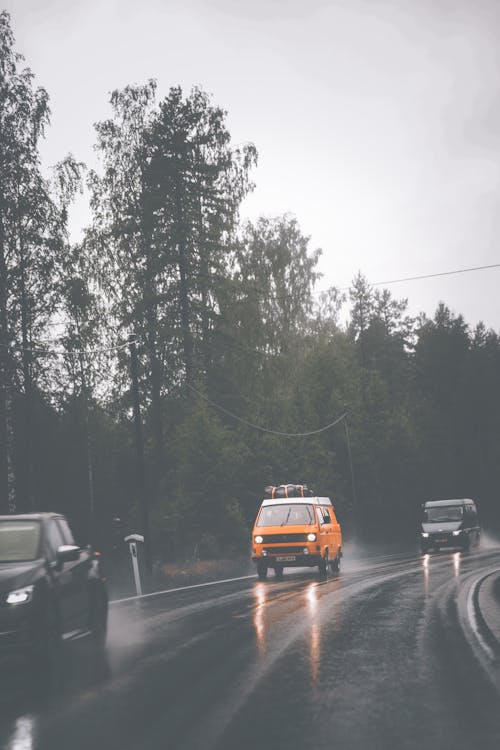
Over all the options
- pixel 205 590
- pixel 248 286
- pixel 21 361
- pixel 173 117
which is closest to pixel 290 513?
pixel 205 590

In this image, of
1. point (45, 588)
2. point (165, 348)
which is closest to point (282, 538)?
point (45, 588)

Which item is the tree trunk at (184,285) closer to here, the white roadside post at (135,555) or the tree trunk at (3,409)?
the tree trunk at (3,409)

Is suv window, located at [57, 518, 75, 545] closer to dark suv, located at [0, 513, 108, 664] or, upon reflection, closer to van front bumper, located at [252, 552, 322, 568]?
dark suv, located at [0, 513, 108, 664]

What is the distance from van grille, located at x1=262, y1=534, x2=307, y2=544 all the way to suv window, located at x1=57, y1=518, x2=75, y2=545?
41.9 ft

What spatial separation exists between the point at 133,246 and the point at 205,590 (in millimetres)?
24683

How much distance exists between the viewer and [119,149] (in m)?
45.1

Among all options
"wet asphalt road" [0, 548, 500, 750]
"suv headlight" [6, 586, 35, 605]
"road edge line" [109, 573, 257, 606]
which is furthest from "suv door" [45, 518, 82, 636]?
"road edge line" [109, 573, 257, 606]

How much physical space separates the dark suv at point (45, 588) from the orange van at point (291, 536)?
11737mm

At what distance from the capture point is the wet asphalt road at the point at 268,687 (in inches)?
265

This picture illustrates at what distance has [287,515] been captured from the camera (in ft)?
82.4

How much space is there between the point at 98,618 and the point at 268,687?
4500 mm

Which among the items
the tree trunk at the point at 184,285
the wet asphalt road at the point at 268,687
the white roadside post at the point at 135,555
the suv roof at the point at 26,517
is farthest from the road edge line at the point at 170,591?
the tree trunk at the point at 184,285

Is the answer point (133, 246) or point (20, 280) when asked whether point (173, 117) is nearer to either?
point (133, 246)

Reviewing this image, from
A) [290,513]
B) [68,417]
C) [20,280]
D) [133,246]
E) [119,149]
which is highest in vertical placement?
[119,149]
